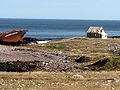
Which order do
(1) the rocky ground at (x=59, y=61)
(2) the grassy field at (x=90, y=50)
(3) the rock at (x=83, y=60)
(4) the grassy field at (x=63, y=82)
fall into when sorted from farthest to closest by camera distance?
(3) the rock at (x=83, y=60), (1) the rocky ground at (x=59, y=61), (2) the grassy field at (x=90, y=50), (4) the grassy field at (x=63, y=82)

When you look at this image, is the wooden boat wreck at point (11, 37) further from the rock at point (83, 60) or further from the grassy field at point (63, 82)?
the grassy field at point (63, 82)

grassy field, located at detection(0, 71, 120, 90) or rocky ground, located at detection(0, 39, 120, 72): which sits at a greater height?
grassy field, located at detection(0, 71, 120, 90)

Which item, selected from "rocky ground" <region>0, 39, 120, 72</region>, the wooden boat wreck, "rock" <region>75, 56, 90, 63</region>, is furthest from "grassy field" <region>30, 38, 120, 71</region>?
the wooden boat wreck

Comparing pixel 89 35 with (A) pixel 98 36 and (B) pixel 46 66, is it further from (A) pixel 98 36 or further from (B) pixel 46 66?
(B) pixel 46 66

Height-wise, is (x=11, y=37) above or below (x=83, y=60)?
below

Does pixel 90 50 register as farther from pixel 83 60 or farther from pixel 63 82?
pixel 63 82

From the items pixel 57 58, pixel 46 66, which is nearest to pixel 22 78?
pixel 46 66

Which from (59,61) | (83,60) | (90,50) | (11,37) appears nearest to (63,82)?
(59,61)

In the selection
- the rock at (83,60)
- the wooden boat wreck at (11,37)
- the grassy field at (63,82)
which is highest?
the grassy field at (63,82)

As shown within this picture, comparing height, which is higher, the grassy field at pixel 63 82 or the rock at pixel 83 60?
the grassy field at pixel 63 82

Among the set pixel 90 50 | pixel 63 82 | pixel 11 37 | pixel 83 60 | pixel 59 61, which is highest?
pixel 63 82

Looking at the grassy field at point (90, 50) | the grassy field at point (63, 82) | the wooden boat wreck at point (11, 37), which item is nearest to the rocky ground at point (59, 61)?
the grassy field at point (90, 50)

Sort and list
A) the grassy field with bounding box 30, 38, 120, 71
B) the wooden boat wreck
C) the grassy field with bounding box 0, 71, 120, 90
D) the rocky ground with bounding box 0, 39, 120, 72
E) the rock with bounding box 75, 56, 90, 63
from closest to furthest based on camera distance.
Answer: the grassy field with bounding box 0, 71, 120, 90, the grassy field with bounding box 30, 38, 120, 71, the rocky ground with bounding box 0, 39, 120, 72, the rock with bounding box 75, 56, 90, 63, the wooden boat wreck

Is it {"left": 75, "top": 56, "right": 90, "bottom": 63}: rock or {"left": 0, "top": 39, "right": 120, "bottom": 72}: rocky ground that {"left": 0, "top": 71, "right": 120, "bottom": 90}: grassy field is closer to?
{"left": 0, "top": 39, "right": 120, "bottom": 72}: rocky ground
